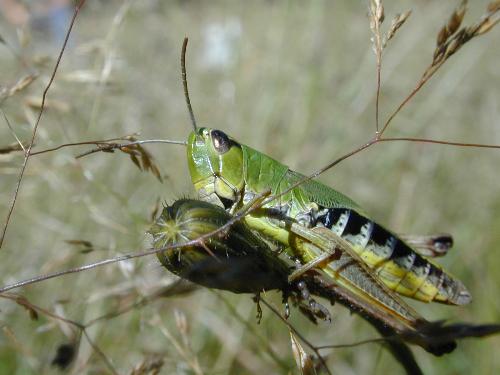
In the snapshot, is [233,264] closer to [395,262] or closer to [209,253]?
[209,253]

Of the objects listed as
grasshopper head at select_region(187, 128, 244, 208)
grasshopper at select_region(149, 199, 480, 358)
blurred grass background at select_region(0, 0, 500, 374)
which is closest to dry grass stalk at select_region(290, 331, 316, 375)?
grasshopper at select_region(149, 199, 480, 358)

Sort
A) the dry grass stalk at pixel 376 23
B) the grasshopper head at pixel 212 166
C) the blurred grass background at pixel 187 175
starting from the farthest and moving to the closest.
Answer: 1. the blurred grass background at pixel 187 175
2. the grasshopper head at pixel 212 166
3. the dry grass stalk at pixel 376 23

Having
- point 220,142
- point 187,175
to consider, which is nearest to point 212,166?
point 220,142

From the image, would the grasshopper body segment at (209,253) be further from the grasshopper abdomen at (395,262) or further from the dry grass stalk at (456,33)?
the grasshopper abdomen at (395,262)

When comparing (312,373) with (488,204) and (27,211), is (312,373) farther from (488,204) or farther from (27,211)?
(488,204)

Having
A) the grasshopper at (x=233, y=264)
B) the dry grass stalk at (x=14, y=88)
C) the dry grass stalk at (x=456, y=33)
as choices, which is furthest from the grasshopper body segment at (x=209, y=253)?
the dry grass stalk at (x=14, y=88)
